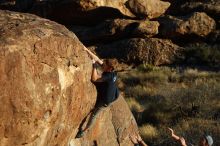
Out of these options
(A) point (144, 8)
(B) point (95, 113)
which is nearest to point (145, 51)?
(A) point (144, 8)

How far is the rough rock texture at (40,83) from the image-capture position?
7.00 meters

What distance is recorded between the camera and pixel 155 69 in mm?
23469

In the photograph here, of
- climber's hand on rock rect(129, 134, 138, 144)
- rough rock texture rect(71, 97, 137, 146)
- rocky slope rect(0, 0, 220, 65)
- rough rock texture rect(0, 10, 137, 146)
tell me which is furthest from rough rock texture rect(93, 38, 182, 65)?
rough rock texture rect(0, 10, 137, 146)

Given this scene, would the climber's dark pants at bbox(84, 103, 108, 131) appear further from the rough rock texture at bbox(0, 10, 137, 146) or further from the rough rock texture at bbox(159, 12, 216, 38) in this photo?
the rough rock texture at bbox(159, 12, 216, 38)

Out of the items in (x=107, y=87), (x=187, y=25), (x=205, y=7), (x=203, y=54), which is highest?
(x=205, y=7)

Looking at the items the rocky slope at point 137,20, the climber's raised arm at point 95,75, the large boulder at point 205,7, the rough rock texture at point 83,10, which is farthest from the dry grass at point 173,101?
the climber's raised arm at point 95,75

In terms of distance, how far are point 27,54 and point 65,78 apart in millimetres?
772

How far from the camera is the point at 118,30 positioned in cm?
2434

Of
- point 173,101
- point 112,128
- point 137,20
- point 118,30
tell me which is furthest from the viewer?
point 137,20

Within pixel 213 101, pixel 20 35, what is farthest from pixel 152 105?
pixel 20 35

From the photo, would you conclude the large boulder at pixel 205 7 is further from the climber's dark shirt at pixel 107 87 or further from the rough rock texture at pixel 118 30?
the climber's dark shirt at pixel 107 87

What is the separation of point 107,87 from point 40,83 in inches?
64.0

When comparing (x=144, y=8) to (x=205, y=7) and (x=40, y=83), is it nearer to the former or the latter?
(x=205, y=7)

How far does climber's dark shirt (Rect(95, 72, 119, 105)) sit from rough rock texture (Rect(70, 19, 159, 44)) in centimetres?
1547
